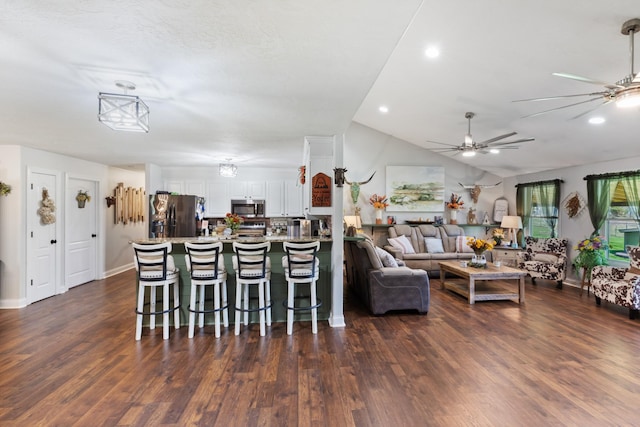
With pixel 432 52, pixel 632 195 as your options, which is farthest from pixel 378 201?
pixel 632 195

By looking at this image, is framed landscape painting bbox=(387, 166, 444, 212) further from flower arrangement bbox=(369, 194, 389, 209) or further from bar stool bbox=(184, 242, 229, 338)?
bar stool bbox=(184, 242, 229, 338)

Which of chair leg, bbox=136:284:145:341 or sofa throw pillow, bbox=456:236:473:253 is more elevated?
sofa throw pillow, bbox=456:236:473:253

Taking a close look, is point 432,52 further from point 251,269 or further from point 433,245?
point 433,245

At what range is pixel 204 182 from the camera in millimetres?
7027

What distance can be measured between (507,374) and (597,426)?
70 cm

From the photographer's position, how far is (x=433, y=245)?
23.4 feet

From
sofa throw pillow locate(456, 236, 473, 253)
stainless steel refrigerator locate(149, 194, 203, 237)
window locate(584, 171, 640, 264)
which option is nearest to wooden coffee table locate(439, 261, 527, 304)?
sofa throw pillow locate(456, 236, 473, 253)

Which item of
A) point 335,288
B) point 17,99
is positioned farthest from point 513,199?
point 17,99

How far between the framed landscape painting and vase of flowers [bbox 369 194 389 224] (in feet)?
0.73

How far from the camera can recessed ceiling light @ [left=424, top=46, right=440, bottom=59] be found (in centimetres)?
377

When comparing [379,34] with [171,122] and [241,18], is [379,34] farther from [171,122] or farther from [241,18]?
[171,122]

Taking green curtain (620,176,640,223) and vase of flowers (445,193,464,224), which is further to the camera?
vase of flowers (445,193,464,224)

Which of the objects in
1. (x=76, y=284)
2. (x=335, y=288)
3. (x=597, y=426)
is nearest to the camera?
(x=597, y=426)

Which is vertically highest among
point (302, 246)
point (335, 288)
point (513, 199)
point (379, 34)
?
point (379, 34)
